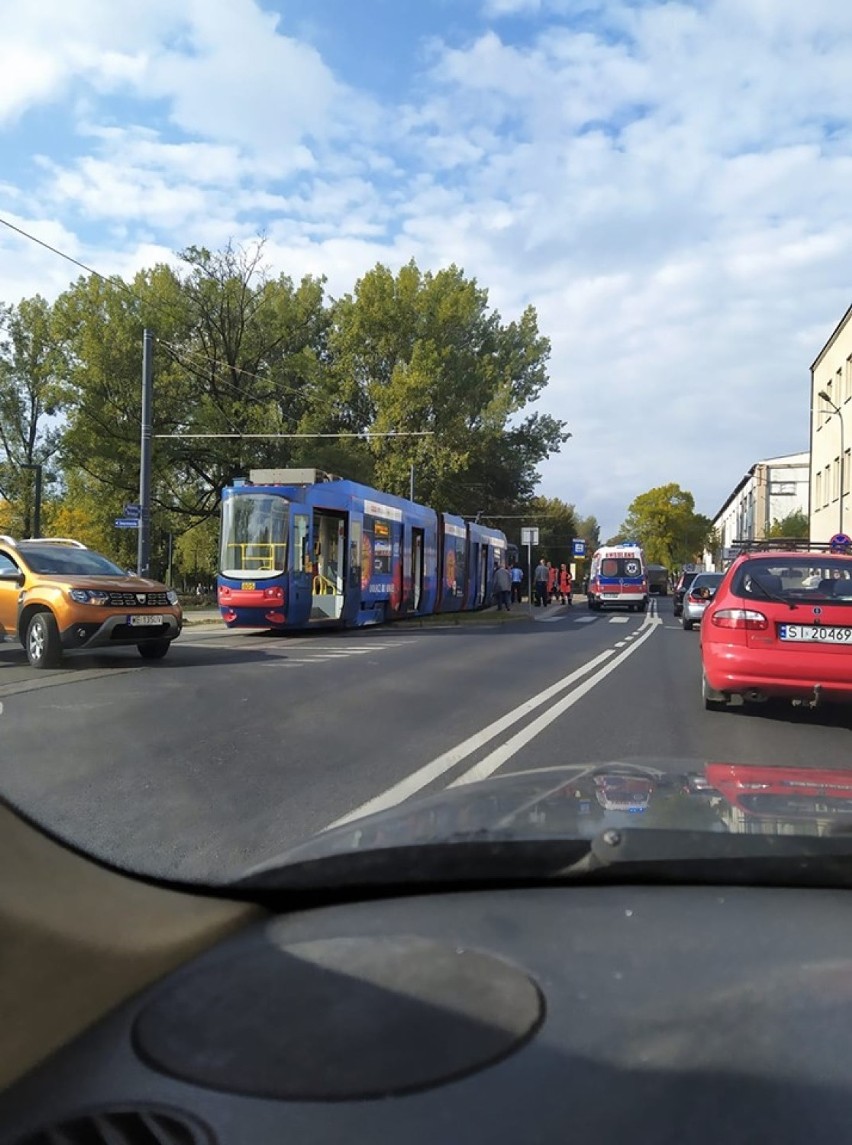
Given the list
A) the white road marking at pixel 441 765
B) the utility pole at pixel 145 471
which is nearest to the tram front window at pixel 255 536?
the utility pole at pixel 145 471

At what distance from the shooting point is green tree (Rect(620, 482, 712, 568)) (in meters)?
103

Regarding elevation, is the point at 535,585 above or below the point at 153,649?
above

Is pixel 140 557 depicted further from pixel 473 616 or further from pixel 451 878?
pixel 451 878

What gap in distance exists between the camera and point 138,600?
1241cm

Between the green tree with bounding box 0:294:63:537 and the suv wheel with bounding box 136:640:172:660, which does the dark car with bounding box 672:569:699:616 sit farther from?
the green tree with bounding box 0:294:63:537

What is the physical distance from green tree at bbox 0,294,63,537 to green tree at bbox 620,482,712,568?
218 feet

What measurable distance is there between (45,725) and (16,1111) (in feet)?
19.4

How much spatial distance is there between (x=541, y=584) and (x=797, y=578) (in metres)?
36.4

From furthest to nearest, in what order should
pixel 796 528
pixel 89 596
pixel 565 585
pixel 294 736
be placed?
1. pixel 796 528
2. pixel 565 585
3. pixel 89 596
4. pixel 294 736

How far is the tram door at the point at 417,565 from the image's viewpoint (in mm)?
27031

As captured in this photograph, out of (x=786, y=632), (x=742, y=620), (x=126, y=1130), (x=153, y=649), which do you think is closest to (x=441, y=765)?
(x=742, y=620)

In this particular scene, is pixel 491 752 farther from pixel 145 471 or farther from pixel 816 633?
pixel 145 471

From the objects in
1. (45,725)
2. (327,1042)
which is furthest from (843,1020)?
(45,725)

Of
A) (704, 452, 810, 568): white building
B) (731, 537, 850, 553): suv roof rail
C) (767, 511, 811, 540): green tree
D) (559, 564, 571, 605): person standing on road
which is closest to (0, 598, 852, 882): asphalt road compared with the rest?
(731, 537, 850, 553): suv roof rail
